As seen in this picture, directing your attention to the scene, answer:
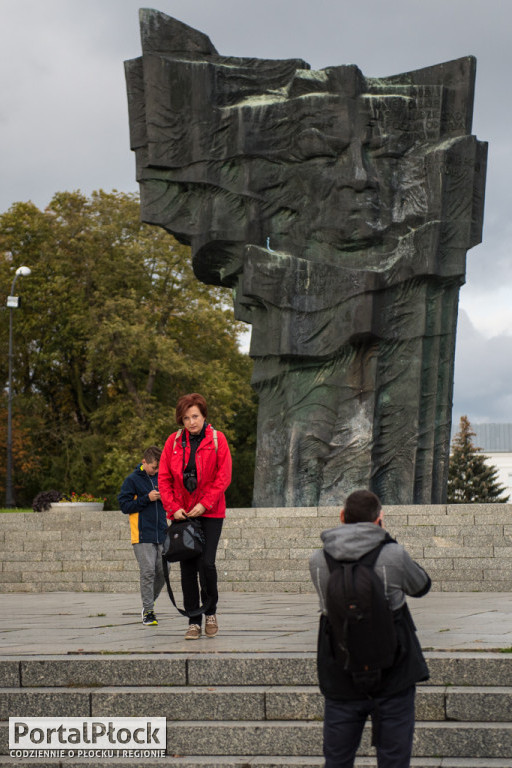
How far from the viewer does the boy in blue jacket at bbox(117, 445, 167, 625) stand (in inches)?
324

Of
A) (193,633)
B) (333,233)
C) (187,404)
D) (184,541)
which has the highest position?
(333,233)

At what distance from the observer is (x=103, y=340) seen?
2986 centimetres

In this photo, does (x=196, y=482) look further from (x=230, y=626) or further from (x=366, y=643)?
(x=366, y=643)

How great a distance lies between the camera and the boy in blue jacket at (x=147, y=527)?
8219 mm

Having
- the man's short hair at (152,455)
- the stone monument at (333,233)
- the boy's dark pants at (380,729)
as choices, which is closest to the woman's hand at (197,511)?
the man's short hair at (152,455)

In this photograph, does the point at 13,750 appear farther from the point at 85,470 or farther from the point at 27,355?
Result: the point at 27,355

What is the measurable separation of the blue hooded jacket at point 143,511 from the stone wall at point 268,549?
4901mm

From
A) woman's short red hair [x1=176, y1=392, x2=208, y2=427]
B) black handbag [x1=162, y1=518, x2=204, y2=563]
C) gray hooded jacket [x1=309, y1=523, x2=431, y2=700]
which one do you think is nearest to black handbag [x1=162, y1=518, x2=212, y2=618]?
black handbag [x1=162, y1=518, x2=204, y2=563]

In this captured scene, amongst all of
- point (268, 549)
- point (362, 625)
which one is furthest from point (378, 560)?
point (268, 549)

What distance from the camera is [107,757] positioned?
17.2 feet

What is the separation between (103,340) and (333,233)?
1438 cm

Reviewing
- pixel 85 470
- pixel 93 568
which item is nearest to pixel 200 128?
pixel 93 568

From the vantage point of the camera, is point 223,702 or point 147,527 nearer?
point 223,702

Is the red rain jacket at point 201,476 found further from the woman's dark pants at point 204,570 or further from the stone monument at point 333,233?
the stone monument at point 333,233
